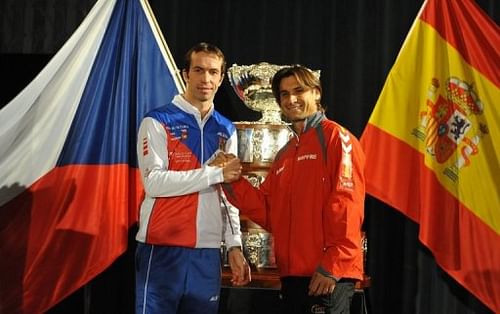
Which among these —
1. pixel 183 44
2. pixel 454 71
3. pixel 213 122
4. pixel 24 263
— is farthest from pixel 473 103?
pixel 24 263

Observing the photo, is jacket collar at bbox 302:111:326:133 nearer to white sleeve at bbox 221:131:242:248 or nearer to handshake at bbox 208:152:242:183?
handshake at bbox 208:152:242:183

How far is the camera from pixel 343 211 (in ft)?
5.96

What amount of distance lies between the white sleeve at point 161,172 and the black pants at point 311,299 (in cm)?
37

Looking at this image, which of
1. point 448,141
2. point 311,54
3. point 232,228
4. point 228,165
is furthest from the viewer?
point 311,54

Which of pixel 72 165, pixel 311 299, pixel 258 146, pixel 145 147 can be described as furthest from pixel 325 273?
pixel 72 165

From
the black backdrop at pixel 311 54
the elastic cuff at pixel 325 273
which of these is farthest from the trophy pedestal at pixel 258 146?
the elastic cuff at pixel 325 273

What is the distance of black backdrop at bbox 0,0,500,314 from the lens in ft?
9.85

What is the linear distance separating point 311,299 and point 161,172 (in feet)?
1.87

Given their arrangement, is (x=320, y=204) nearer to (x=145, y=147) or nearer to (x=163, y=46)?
(x=145, y=147)

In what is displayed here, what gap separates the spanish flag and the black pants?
87 cm

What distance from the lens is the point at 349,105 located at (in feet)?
10.3

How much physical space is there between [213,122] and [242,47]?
121 cm

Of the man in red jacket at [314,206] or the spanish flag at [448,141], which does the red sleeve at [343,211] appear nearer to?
the man in red jacket at [314,206]

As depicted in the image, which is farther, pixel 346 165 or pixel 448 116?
pixel 448 116
